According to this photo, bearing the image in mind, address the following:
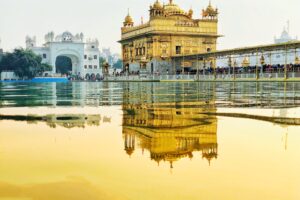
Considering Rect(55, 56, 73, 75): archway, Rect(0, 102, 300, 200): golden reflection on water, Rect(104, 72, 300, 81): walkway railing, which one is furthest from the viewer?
Rect(55, 56, 73, 75): archway

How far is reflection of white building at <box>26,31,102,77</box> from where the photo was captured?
3479 inches

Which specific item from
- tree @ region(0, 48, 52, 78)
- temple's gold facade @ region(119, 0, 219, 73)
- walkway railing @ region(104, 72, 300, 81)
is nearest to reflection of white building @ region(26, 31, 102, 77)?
tree @ region(0, 48, 52, 78)

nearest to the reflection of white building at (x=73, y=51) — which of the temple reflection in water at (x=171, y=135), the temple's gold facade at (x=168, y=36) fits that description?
the temple's gold facade at (x=168, y=36)

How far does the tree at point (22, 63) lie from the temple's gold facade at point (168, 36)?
18364mm

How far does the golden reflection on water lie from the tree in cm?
7000

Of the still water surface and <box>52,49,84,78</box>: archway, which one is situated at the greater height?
<box>52,49,84,78</box>: archway

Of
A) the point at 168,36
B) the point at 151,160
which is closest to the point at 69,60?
the point at 168,36

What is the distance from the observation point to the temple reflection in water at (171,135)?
4.88 m

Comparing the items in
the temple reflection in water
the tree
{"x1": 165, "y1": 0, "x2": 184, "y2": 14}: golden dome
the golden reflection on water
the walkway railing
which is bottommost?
the golden reflection on water

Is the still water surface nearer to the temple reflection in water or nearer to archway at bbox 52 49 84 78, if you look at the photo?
the temple reflection in water

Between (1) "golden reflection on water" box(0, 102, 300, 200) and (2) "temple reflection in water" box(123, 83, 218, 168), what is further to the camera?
(2) "temple reflection in water" box(123, 83, 218, 168)

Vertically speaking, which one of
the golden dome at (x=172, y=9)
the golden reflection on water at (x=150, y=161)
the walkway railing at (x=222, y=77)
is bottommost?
the golden reflection on water at (x=150, y=161)

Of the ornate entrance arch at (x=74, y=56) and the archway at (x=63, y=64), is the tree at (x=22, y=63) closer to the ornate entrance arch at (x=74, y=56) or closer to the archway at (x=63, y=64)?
the ornate entrance arch at (x=74, y=56)

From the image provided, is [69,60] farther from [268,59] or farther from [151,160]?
[151,160]
